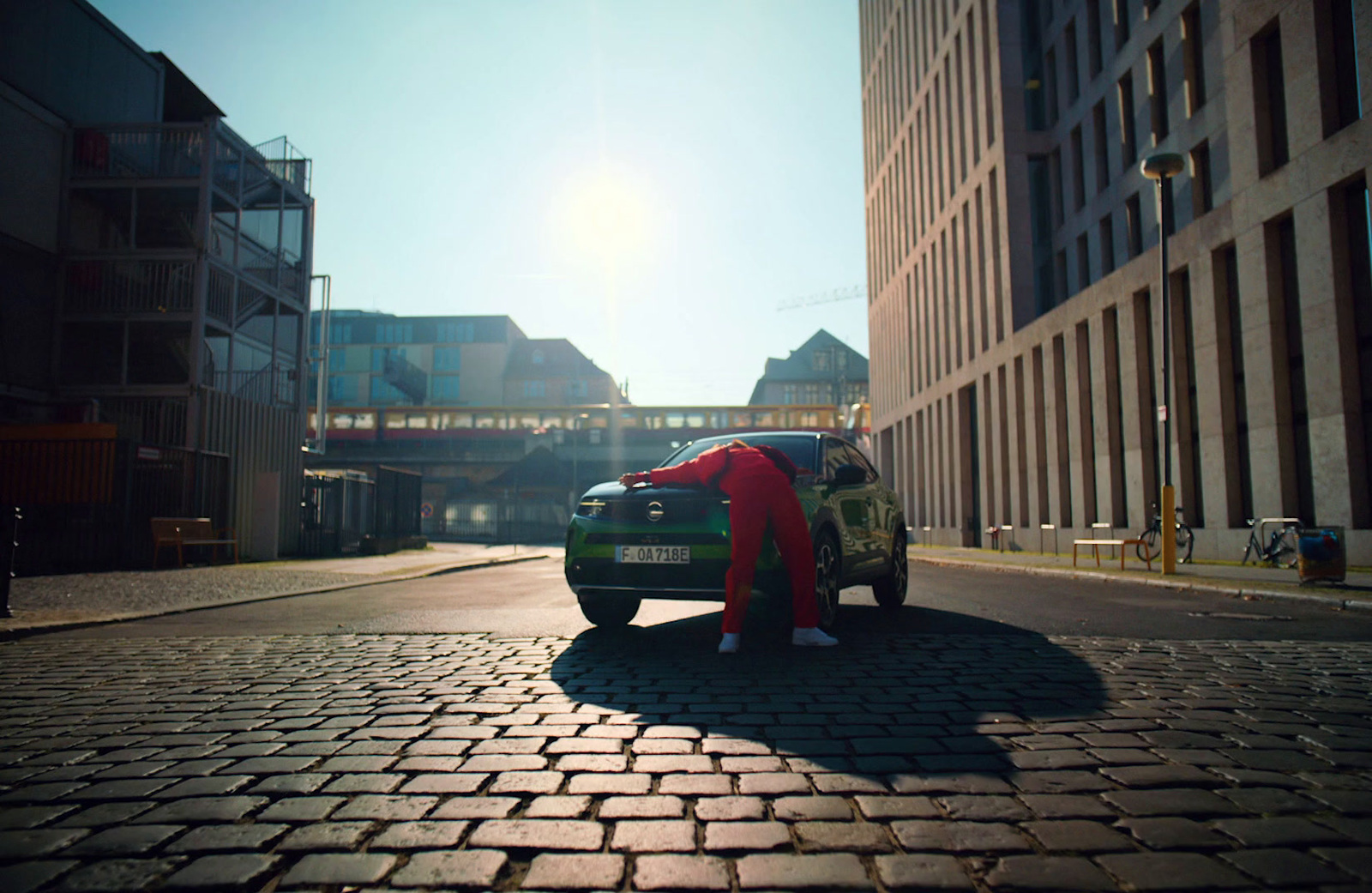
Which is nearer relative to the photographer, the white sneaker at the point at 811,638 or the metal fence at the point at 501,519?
the white sneaker at the point at 811,638

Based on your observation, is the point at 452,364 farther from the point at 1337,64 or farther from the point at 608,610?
the point at 608,610

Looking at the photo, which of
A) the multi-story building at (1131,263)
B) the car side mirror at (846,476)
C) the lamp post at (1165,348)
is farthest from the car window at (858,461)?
the multi-story building at (1131,263)

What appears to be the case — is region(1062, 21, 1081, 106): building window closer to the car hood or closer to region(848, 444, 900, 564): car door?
region(848, 444, 900, 564): car door

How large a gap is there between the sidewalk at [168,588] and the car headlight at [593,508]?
468 centimetres

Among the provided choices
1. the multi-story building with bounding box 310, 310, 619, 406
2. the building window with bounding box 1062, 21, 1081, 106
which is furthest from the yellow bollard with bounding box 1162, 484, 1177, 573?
the multi-story building with bounding box 310, 310, 619, 406

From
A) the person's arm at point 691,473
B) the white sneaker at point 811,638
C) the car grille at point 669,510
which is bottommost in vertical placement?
the white sneaker at point 811,638

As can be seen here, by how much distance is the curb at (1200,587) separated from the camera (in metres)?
8.74

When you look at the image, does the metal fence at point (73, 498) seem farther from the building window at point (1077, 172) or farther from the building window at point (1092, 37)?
the building window at point (1092, 37)

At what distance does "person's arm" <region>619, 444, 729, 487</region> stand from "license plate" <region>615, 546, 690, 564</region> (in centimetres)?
44

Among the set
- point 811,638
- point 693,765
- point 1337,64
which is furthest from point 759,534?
point 1337,64

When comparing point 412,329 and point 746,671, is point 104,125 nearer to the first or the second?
point 746,671

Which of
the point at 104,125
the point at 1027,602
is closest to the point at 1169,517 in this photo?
the point at 1027,602

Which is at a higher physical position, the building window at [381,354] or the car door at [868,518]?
the building window at [381,354]

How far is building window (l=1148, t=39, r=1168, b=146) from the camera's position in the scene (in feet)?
77.7
